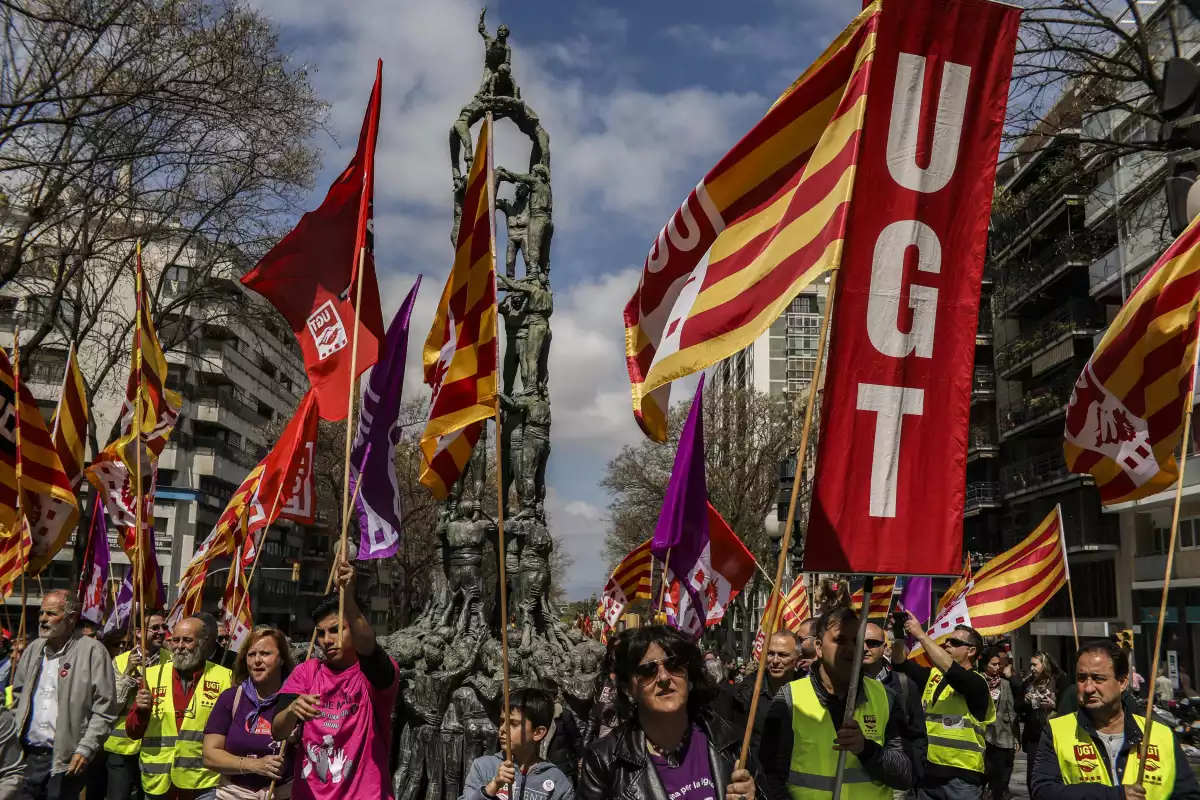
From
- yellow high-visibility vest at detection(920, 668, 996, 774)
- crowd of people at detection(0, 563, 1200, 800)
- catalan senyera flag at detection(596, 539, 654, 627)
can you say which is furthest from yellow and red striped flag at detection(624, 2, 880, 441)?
catalan senyera flag at detection(596, 539, 654, 627)

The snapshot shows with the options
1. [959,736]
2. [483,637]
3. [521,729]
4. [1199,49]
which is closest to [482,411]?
[521,729]

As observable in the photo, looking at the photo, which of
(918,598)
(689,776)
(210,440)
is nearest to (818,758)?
(689,776)

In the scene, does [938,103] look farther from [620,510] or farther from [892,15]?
[620,510]

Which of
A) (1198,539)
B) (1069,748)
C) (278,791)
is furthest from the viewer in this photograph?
(1198,539)

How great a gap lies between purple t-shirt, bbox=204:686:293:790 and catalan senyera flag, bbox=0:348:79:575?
181 inches

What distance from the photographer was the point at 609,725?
8008 millimetres

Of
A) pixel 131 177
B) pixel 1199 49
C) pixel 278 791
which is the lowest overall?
pixel 278 791

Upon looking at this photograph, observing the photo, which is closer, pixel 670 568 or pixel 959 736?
pixel 959 736

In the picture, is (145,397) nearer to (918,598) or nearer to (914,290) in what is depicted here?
(918,598)

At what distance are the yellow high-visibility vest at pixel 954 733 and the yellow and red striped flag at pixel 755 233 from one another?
4087 mm

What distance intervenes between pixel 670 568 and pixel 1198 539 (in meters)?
25.3

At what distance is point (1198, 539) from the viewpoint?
3127 centimetres

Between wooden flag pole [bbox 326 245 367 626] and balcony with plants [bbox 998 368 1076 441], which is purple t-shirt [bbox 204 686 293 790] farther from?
balcony with plants [bbox 998 368 1076 441]

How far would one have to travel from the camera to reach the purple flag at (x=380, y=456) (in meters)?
7.64
